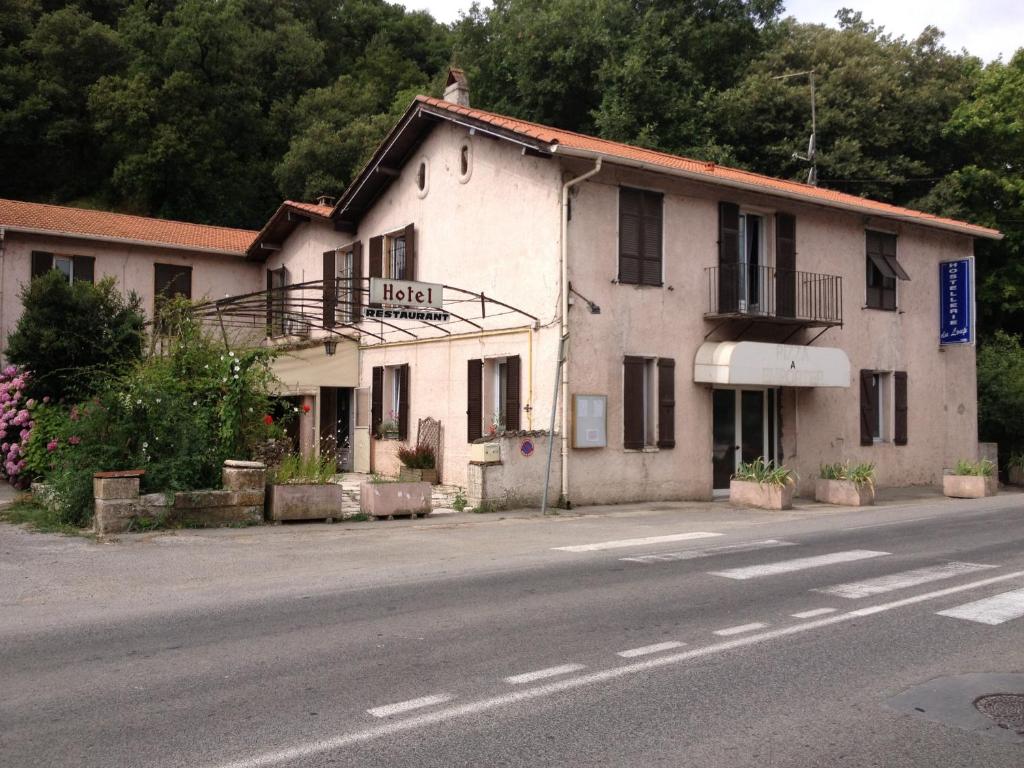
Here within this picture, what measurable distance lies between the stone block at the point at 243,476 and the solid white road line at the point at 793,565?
20.7ft

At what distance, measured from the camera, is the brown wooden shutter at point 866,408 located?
781 inches

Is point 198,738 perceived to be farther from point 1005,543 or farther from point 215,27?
point 215,27

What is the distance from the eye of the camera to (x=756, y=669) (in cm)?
565

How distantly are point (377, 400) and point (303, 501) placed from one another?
27.3 ft

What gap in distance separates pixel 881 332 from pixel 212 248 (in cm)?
1739

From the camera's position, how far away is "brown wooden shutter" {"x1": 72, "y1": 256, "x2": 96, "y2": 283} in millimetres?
23750

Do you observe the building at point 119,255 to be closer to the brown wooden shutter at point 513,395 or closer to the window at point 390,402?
the window at point 390,402

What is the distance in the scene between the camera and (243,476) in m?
12.2

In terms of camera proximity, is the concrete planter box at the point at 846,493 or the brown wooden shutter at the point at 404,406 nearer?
the concrete planter box at the point at 846,493

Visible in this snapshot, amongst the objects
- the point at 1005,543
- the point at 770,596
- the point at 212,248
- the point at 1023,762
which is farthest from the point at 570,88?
the point at 1023,762

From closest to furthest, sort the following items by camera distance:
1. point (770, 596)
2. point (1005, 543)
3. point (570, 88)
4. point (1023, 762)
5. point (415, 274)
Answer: point (1023, 762) → point (770, 596) → point (1005, 543) → point (415, 274) → point (570, 88)

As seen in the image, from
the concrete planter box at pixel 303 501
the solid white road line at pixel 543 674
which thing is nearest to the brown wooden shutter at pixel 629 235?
the concrete planter box at pixel 303 501

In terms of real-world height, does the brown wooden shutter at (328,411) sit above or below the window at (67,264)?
below

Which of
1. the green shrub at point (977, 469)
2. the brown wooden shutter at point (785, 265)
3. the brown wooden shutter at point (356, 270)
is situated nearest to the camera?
the brown wooden shutter at point (785, 265)
